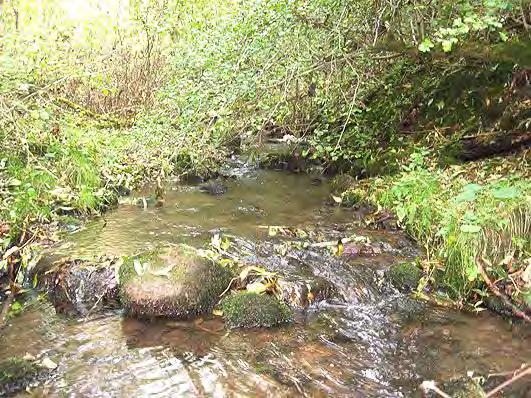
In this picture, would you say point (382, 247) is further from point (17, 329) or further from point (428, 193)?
point (17, 329)

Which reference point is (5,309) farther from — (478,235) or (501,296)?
(501,296)

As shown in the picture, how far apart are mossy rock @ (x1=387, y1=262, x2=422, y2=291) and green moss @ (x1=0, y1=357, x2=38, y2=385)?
10.6 feet

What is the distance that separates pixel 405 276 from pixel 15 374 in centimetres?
346

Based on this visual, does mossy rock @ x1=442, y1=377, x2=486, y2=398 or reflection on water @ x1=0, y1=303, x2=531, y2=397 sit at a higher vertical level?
mossy rock @ x1=442, y1=377, x2=486, y2=398

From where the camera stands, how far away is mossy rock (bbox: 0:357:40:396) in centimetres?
340

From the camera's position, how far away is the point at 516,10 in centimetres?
532

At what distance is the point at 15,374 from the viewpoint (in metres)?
3.48

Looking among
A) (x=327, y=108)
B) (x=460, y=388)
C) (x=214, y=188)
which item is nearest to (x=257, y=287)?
(x=460, y=388)

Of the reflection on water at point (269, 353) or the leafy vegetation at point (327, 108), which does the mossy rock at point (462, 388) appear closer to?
the reflection on water at point (269, 353)

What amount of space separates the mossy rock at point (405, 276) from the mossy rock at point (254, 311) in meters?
1.17

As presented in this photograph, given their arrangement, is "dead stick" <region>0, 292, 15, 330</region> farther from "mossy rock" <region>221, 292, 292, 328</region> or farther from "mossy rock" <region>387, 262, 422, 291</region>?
"mossy rock" <region>387, 262, 422, 291</region>

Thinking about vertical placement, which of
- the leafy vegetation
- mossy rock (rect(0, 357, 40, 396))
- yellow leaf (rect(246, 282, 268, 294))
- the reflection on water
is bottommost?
the reflection on water

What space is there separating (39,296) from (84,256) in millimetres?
593

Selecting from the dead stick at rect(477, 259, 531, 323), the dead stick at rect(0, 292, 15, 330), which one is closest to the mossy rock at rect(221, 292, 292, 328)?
the dead stick at rect(477, 259, 531, 323)
